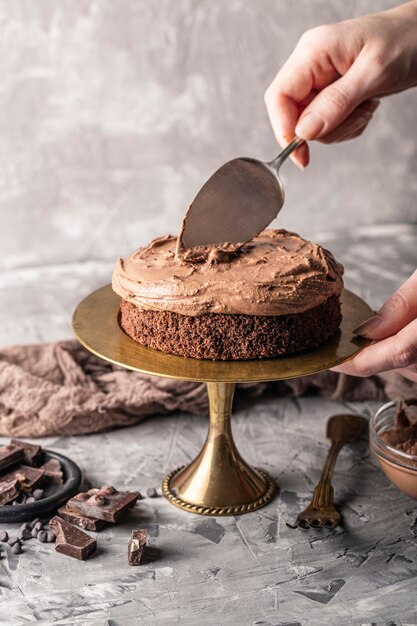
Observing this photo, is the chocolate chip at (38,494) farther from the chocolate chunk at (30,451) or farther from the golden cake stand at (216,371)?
the golden cake stand at (216,371)

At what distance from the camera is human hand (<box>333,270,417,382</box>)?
211 centimetres

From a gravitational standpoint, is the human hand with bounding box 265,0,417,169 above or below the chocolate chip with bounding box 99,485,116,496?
above

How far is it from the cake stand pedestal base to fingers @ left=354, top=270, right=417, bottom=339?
0.40 m

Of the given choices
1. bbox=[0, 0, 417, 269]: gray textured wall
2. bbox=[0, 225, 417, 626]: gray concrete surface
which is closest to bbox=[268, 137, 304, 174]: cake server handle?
bbox=[0, 225, 417, 626]: gray concrete surface

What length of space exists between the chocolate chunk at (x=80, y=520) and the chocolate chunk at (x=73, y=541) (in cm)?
5

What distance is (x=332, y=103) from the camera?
2.38m

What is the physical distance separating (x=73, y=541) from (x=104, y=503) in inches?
6.1

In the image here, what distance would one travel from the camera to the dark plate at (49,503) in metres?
2.20

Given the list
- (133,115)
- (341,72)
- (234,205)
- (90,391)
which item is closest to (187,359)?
(234,205)

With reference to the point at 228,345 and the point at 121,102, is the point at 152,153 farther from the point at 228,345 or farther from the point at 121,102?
the point at 228,345

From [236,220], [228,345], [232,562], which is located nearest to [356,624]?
[232,562]

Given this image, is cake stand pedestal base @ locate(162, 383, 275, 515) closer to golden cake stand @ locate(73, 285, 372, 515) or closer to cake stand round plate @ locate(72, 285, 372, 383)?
golden cake stand @ locate(73, 285, 372, 515)

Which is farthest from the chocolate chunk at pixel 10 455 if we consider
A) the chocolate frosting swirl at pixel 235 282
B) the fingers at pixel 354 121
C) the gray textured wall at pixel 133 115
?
the gray textured wall at pixel 133 115

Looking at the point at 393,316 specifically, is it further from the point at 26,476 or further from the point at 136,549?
the point at 26,476
